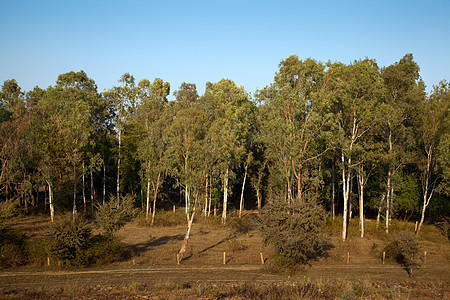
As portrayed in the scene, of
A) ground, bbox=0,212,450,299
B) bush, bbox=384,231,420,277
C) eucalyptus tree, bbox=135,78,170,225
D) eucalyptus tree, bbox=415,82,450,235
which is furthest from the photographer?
eucalyptus tree, bbox=135,78,170,225

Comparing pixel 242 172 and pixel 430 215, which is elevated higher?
pixel 242 172

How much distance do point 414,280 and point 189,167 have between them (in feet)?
60.5

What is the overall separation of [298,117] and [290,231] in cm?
1312

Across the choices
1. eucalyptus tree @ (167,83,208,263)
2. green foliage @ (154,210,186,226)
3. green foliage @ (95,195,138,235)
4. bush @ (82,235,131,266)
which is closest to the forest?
eucalyptus tree @ (167,83,208,263)

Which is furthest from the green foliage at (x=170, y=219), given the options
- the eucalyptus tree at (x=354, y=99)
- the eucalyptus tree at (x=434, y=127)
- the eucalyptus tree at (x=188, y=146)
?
the eucalyptus tree at (x=434, y=127)

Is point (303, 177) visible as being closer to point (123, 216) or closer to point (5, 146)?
point (123, 216)

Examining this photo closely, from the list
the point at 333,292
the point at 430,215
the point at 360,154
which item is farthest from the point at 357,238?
the point at 333,292

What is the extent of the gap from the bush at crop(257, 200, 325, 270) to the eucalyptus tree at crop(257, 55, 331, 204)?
607 centimetres

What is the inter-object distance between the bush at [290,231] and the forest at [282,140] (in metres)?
0.97

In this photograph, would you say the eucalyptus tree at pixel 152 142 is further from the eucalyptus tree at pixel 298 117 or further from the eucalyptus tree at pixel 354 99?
the eucalyptus tree at pixel 354 99

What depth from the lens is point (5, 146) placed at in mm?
29500

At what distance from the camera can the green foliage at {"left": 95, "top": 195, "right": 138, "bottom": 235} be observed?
24.4 m

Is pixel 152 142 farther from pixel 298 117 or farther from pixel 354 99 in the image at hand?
pixel 354 99

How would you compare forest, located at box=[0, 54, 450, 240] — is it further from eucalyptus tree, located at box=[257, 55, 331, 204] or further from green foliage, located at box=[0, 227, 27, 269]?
green foliage, located at box=[0, 227, 27, 269]
